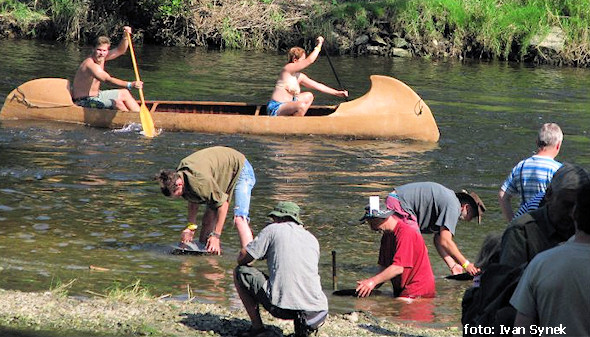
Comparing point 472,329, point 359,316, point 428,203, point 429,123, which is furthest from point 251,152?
point 472,329

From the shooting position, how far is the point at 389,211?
8586 millimetres

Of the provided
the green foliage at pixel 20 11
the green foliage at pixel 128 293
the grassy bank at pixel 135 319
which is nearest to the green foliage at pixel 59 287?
the grassy bank at pixel 135 319

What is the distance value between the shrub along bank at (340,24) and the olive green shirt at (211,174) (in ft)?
65.0

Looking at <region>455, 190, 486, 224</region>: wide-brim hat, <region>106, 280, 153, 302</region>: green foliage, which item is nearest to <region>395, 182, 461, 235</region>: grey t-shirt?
<region>455, 190, 486, 224</region>: wide-brim hat

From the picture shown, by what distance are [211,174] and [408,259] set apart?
1.94m

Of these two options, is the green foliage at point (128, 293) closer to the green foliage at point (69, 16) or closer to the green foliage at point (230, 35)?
the green foliage at point (230, 35)

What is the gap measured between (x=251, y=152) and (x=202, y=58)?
1177 centimetres

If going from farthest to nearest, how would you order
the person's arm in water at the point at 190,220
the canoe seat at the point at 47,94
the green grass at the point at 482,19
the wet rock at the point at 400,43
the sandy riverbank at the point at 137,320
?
the wet rock at the point at 400,43 < the green grass at the point at 482,19 < the canoe seat at the point at 47,94 < the person's arm in water at the point at 190,220 < the sandy riverbank at the point at 137,320

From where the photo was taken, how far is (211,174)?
9.59m

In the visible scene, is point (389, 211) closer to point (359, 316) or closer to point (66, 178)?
point (359, 316)

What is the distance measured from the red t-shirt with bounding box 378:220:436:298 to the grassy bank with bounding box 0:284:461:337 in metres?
0.79

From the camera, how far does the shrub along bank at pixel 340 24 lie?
1136 inches

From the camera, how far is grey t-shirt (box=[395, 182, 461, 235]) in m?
9.36

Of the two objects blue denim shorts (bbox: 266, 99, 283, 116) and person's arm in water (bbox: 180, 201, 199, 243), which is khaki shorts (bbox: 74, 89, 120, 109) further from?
person's arm in water (bbox: 180, 201, 199, 243)
